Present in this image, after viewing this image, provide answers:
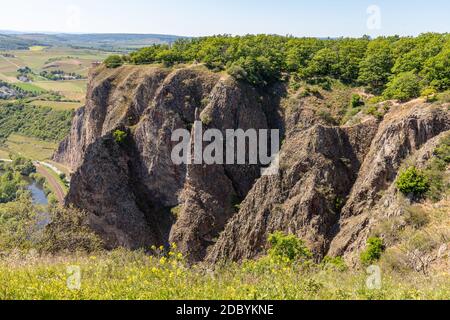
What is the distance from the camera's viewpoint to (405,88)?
45875 mm

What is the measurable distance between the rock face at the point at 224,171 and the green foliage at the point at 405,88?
197cm

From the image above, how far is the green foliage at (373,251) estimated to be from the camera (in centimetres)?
2686

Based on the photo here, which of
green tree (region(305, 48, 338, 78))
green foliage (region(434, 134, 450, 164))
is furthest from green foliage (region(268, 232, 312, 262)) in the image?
green tree (region(305, 48, 338, 78))

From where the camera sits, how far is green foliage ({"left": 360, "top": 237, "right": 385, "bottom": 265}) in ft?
88.1

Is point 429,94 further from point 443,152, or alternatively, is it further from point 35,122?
point 35,122

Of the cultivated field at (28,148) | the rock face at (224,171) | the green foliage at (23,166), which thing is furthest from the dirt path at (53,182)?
the rock face at (224,171)

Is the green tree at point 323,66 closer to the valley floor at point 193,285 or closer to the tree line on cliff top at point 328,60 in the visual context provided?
the tree line on cliff top at point 328,60

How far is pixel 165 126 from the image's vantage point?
60.9m

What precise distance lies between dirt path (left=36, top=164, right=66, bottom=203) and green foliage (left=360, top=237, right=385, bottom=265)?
317 ft

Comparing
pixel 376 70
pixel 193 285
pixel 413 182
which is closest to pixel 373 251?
pixel 413 182

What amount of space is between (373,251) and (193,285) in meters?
17.8

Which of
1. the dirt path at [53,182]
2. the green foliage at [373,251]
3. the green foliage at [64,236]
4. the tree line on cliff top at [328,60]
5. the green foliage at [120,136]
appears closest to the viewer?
the green foliage at [373,251]

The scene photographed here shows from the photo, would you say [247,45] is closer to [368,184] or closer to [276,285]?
[368,184]
